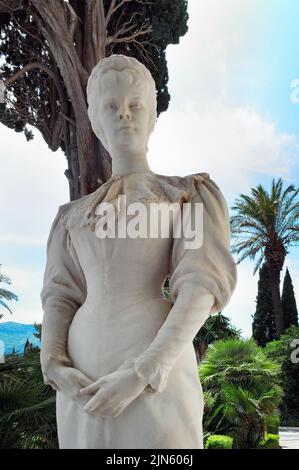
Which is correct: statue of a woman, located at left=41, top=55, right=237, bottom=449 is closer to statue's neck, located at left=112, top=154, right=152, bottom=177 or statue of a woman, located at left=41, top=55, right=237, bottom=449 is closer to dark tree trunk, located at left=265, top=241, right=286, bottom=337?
statue's neck, located at left=112, top=154, right=152, bottom=177

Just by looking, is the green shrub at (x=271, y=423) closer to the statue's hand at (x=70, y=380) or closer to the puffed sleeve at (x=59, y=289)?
the puffed sleeve at (x=59, y=289)

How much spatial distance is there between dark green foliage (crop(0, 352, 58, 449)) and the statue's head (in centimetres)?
326

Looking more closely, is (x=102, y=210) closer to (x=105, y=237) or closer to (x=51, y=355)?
(x=105, y=237)

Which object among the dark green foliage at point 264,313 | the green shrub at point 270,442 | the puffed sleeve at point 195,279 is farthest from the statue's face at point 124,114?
the dark green foliage at point 264,313

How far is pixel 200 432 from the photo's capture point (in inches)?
67.2

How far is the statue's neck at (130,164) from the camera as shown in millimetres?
2052

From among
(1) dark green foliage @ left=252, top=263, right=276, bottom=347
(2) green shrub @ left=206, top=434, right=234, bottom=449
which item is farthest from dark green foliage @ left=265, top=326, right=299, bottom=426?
(2) green shrub @ left=206, top=434, right=234, bottom=449

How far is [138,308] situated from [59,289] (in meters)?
0.37

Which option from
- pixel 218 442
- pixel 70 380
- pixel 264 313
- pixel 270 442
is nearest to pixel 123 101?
pixel 70 380

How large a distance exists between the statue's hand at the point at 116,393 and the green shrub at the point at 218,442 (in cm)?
687

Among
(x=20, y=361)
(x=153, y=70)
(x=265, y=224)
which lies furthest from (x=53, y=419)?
(x=265, y=224)

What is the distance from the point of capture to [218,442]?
7992 millimetres

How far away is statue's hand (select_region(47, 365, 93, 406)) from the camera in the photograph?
5.48 ft
